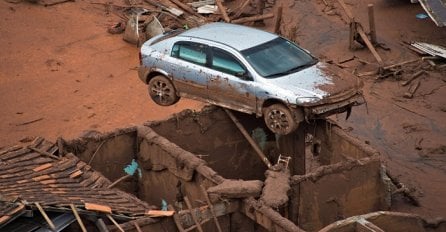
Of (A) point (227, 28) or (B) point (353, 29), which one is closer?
(A) point (227, 28)

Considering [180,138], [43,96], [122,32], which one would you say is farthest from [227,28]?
[122,32]

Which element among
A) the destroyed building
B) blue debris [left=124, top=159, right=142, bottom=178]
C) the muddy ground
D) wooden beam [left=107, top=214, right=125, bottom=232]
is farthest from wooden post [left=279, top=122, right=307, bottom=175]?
wooden beam [left=107, top=214, right=125, bottom=232]

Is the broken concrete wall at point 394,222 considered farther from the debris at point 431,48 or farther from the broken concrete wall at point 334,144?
the debris at point 431,48

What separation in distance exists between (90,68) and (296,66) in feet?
31.7

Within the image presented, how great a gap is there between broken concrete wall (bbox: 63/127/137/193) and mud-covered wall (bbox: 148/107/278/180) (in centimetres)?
64

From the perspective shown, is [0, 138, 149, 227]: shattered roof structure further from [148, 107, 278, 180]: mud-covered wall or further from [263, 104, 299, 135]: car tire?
[263, 104, 299, 135]: car tire

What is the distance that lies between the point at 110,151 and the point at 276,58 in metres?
3.85

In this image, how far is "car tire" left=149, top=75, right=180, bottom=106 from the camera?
62.8 ft

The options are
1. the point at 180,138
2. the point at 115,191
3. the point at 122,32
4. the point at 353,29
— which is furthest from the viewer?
the point at 122,32

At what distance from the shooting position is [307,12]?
96.8 feet

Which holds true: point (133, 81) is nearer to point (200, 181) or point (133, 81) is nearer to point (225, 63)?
point (225, 63)

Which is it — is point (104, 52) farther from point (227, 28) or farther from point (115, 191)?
point (115, 191)

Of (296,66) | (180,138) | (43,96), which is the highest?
(296,66)

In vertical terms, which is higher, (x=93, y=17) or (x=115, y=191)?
(x=115, y=191)
